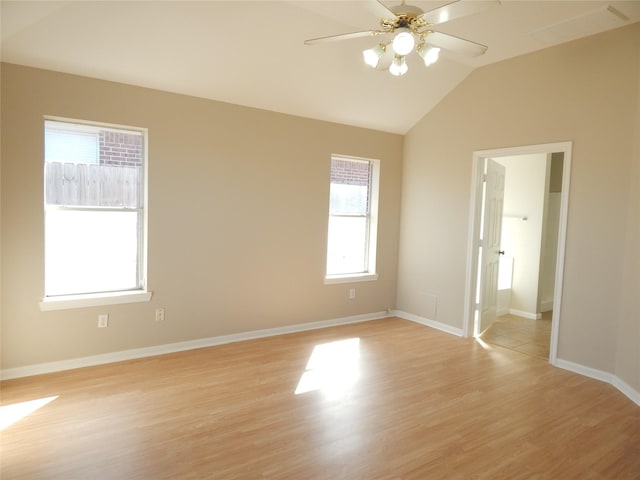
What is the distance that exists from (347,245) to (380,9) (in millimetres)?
3531

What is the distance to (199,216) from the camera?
4105 mm

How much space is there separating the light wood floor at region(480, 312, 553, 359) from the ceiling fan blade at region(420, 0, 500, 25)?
3538 mm

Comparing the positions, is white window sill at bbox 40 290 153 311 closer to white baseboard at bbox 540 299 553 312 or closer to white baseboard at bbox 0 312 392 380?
white baseboard at bbox 0 312 392 380

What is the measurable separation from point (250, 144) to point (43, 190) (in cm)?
191

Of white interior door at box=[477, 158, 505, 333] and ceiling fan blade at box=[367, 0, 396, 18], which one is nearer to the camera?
ceiling fan blade at box=[367, 0, 396, 18]

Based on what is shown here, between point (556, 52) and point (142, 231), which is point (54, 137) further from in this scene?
point (556, 52)

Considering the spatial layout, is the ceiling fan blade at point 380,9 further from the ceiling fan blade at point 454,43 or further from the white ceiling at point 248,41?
the white ceiling at point 248,41

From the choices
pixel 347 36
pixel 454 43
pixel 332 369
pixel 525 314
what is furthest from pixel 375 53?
pixel 525 314

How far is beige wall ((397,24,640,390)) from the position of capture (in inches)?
138

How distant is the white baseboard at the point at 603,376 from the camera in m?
3.30

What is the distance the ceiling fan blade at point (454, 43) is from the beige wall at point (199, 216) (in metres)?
2.39

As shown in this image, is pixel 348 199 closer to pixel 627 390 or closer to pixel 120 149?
pixel 120 149

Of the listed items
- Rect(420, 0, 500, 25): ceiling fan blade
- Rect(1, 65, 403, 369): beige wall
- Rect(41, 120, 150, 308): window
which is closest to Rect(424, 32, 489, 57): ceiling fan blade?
Rect(420, 0, 500, 25): ceiling fan blade

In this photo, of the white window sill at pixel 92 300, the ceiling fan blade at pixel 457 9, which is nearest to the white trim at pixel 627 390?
the ceiling fan blade at pixel 457 9
